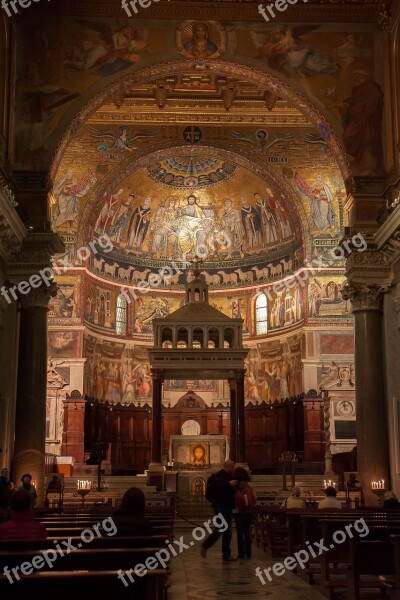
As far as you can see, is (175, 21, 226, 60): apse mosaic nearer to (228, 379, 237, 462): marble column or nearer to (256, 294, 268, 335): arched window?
(228, 379, 237, 462): marble column

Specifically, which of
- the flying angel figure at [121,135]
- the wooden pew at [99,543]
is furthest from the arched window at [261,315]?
the wooden pew at [99,543]

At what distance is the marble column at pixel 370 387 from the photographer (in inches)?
795

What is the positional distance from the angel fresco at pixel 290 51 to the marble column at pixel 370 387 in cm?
642

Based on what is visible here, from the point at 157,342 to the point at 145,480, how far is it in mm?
5026

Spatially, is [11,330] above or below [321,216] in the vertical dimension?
below

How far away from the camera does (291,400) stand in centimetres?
3578

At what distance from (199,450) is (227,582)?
1962cm

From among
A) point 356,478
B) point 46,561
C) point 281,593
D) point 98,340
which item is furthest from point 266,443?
point 46,561

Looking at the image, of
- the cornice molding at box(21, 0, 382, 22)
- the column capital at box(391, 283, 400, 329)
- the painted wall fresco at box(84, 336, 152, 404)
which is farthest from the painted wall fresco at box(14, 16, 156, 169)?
the painted wall fresco at box(84, 336, 152, 404)

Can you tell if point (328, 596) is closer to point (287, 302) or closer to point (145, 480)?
point (145, 480)

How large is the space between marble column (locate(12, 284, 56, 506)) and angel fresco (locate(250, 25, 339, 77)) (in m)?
8.93

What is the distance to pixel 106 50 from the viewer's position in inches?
880

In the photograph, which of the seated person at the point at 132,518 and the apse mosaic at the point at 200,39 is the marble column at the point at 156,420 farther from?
the seated person at the point at 132,518

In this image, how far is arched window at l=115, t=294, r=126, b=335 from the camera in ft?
125
